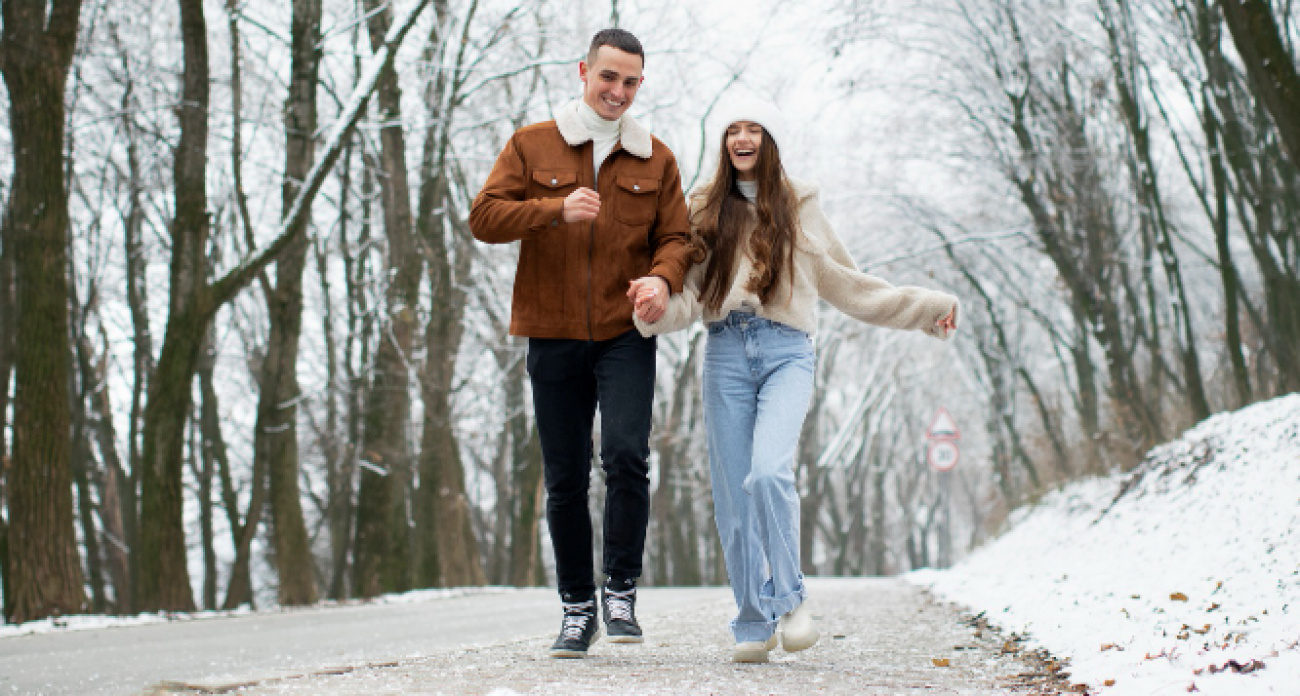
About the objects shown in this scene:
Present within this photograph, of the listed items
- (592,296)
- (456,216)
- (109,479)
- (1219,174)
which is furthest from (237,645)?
(109,479)

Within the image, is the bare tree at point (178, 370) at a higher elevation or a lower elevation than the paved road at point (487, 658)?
higher

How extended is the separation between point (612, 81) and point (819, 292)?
1122 mm

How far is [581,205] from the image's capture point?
448 cm

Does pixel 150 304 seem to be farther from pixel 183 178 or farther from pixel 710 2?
pixel 183 178

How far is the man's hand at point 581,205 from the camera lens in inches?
176

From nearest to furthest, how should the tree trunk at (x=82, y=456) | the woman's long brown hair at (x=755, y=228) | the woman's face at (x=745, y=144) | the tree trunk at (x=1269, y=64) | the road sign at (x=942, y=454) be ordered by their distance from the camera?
the woman's long brown hair at (x=755, y=228), the woman's face at (x=745, y=144), the tree trunk at (x=1269, y=64), the tree trunk at (x=82, y=456), the road sign at (x=942, y=454)

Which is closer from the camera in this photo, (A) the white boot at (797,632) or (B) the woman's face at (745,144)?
(A) the white boot at (797,632)

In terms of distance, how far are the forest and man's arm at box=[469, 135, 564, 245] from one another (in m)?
4.02

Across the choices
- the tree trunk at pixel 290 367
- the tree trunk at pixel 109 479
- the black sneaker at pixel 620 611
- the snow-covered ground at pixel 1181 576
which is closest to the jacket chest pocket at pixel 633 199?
the black sneaker at pixel 620 611

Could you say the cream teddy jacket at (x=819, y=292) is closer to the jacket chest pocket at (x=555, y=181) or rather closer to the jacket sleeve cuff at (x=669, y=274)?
the jacket sleeve cuff at (x=669, y=274)

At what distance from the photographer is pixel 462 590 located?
14289 millimetres

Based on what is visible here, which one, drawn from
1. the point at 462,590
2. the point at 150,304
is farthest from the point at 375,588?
the point at 150,304

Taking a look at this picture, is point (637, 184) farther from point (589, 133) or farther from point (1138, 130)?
point (1138, 130)

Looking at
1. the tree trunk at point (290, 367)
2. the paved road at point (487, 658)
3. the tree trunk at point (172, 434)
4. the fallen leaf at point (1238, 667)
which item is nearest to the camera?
the fallen leaf at point (1238, 667)
